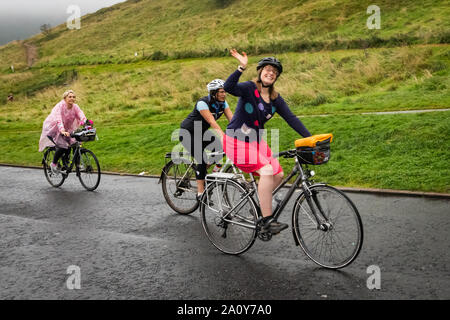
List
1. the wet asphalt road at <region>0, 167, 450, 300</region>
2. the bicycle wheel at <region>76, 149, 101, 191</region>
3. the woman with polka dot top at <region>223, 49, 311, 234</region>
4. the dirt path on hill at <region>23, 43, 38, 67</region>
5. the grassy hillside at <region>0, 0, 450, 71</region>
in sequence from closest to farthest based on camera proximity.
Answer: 1. the wet asphalt road at <region>0, 167, 450, 300</region>
2. the woman with polka dot top at <region>223, 49, 311, 234</region>
3. the bicycle wheel at <region>76, 149, 101, 191</region>
4. the grassy hillside at <region>0, 0, 450, 71</region>
5. the dirt path on hill at <region>23, 43, 38, 67</region>

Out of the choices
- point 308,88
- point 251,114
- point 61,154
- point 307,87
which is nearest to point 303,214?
point 251,114

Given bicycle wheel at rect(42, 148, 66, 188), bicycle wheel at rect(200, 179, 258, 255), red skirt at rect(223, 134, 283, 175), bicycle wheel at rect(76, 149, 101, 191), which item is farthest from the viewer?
bicycle wheel at rect(42, 148, 66, 188)

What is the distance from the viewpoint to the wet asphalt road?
4.33 meters

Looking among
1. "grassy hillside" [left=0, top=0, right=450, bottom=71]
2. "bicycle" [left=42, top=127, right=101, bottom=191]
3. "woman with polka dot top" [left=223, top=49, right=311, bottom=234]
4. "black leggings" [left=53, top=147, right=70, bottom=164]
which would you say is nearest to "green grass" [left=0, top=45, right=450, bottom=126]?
"grassy hillside" [left=0, top=0, right=450, bottom=71]

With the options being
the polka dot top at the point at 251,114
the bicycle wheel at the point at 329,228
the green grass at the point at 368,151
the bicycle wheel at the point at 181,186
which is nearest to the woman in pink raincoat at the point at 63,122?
the green grass at the point at 368,151

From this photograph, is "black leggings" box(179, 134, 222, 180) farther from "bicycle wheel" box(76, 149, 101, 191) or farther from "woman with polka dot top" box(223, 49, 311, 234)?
"bicycle wheel" box(76, 149, 101, 191)

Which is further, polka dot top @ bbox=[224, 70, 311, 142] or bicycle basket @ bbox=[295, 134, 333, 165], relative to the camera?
polka dot top @ bbox=[224, 70, 311, 142]

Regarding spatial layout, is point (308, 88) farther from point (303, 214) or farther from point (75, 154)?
point (303, 214)

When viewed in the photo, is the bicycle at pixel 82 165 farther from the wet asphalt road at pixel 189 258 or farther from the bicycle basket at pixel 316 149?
the bicycle basket at pixel 316 149

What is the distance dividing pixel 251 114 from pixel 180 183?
8.72ft

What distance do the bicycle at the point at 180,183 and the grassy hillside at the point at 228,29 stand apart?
991 inches

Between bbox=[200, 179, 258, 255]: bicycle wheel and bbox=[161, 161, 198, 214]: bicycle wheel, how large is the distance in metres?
1.65

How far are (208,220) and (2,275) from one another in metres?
2.30
